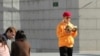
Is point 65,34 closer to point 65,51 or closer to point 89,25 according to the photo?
point 65,51

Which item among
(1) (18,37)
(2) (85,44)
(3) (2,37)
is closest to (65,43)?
(1) (18,37)

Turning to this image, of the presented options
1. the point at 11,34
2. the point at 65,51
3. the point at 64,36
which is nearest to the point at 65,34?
the point at 64,36

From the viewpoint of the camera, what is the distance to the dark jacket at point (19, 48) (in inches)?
298

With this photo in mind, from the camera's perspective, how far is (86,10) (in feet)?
57.8

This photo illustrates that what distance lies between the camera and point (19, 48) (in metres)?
7.61

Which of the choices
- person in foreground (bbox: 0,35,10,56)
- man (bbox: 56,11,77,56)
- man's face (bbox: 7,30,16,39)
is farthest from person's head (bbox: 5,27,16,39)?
man (bbox: 56,11,77,56)

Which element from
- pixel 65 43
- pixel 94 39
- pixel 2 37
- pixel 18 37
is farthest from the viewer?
pixel 94 39

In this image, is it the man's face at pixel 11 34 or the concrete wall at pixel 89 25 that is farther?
Answer: the concrete wall at pixel 89 25

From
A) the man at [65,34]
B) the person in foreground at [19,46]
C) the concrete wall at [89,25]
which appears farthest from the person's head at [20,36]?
the concrete wall at [89,25]

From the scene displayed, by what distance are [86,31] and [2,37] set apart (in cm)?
1109

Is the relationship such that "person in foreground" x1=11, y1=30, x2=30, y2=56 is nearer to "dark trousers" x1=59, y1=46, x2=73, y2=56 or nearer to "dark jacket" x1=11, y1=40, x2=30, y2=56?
"dark jacket" x1=11, y1=40, x2=30, y2=56

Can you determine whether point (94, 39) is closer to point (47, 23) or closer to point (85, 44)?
point (85, 44)

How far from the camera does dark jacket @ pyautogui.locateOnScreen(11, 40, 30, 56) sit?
756cm

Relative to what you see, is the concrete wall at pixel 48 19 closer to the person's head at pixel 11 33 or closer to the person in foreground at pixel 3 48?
the person's head at pixel 11 33
